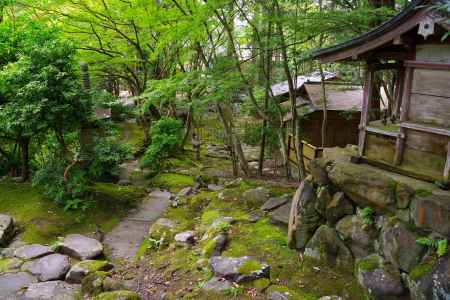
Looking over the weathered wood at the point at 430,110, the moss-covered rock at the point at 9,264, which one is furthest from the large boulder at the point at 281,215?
the moss-covered rock at the point at 9,264

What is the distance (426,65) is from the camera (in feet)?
16.4

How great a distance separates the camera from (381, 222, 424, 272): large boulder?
4855mm

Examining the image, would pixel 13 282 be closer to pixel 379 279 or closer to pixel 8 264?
pixel 8 264

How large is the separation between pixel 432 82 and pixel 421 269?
2569mm

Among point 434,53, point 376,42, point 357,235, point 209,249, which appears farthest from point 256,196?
point 434,53

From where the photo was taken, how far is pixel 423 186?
501 centimetres

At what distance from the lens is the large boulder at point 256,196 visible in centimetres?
873

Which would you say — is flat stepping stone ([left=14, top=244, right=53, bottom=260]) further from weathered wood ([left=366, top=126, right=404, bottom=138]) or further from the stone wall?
weathered wood ([left=366, top=126, right=404, bottom=138])

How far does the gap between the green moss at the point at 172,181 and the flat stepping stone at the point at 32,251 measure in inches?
191

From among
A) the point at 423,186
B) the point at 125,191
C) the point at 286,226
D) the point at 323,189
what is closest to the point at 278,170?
the point at 125,191

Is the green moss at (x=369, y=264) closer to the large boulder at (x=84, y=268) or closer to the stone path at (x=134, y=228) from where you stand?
the large boulder at (x=84, y=268)

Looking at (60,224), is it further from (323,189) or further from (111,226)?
(323,189)

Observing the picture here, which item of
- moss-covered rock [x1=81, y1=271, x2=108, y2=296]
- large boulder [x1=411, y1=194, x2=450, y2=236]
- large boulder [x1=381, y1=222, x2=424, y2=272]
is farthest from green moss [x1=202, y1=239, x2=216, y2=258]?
large boulder [x1=411, y1=194, x2=450, y2=236]

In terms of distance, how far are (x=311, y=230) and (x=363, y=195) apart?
4.00 feet
